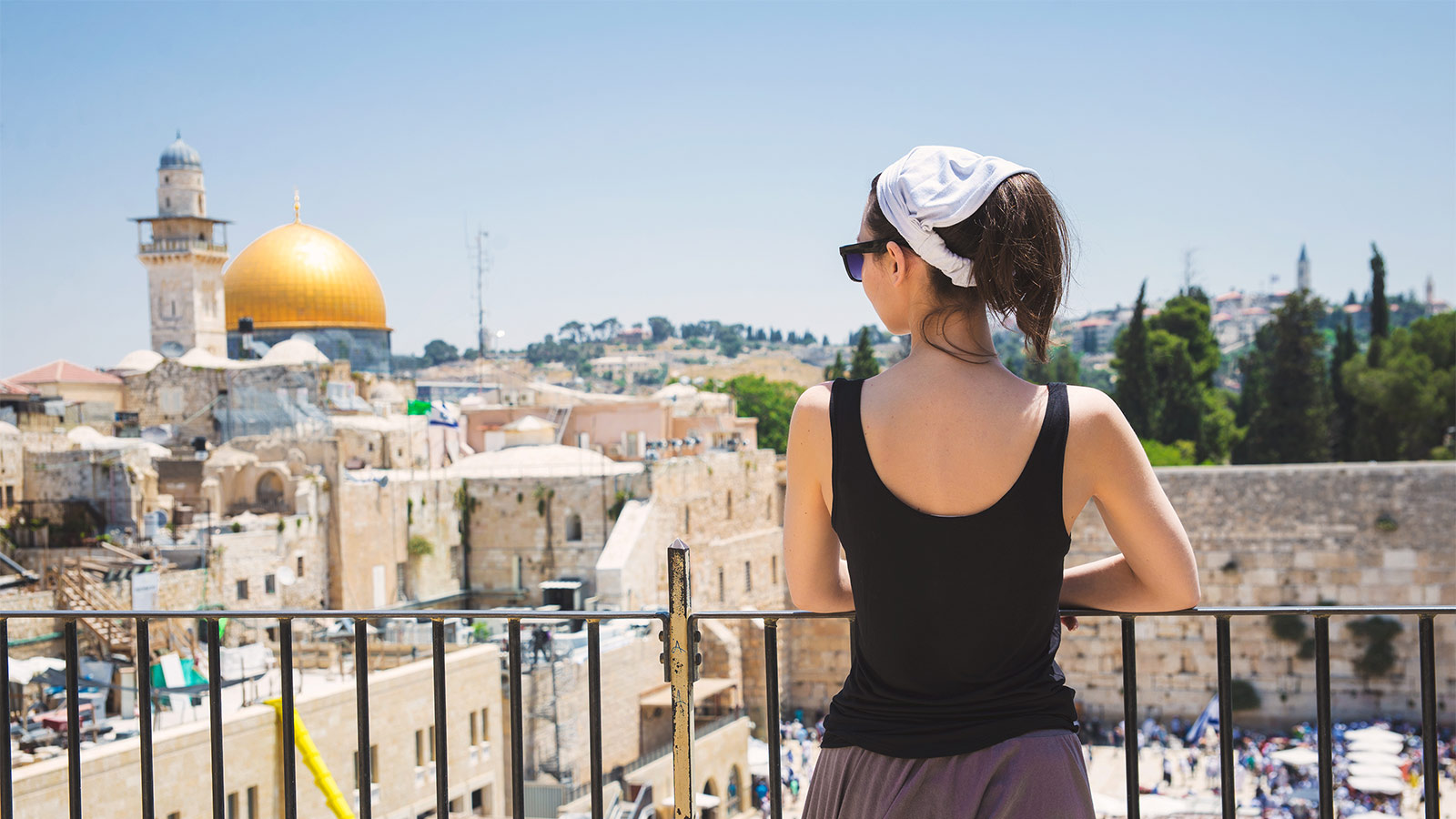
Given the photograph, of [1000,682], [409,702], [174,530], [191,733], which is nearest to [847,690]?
[1000,682]

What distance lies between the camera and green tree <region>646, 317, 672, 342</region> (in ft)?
440

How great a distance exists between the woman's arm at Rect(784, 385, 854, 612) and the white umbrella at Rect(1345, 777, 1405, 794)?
16.0 meters

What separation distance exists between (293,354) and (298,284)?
6422 mm

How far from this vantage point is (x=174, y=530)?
735 inches

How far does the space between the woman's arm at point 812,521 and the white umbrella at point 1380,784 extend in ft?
52.4

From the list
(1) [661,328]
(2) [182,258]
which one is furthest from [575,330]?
(2) [182,258]

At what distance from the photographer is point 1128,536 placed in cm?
157

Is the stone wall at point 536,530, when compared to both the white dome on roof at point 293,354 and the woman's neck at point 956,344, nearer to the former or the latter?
the white dome on roof at point 293,354

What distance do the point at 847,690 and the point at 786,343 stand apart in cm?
14694

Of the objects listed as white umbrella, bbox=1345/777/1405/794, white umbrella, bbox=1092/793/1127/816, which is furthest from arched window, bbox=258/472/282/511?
white umbrella, bbox=1345/777/1405/794

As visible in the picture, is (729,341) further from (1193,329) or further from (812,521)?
(812,521)

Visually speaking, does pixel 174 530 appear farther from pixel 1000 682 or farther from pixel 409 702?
pixel 1000 682

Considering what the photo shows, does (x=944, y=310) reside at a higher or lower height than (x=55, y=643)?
higher

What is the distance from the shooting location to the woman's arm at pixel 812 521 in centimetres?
151
